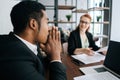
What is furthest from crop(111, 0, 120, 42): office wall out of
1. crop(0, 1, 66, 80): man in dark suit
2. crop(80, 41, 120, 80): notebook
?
crop(0, 1, 66, 80): man in dark suit

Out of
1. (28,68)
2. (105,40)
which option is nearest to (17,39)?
(28,68)

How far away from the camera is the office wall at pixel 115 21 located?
3.93 metres

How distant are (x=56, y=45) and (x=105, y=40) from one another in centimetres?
341

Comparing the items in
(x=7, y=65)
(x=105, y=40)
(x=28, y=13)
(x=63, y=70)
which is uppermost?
(x=28, y=13)

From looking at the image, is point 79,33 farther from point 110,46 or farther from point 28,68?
point 28,68

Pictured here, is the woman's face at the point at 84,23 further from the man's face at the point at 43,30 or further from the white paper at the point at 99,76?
the man's face at the point at 43,30

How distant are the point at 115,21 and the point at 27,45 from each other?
11.8ft

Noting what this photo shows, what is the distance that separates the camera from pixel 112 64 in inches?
46.8

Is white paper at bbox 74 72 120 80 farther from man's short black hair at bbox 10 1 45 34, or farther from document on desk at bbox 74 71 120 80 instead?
man's short black hair at bbox 10 1 45 34

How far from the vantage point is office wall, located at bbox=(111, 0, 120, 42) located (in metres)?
3.93

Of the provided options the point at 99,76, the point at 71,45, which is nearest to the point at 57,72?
the point at 99,76

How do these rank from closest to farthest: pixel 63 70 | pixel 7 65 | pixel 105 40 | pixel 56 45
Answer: pixel 7 65, pixel 63 70, pixel 56 45, pixel 105 40

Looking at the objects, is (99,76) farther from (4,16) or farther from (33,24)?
(4,16)

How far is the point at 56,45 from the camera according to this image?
998 millimetres
